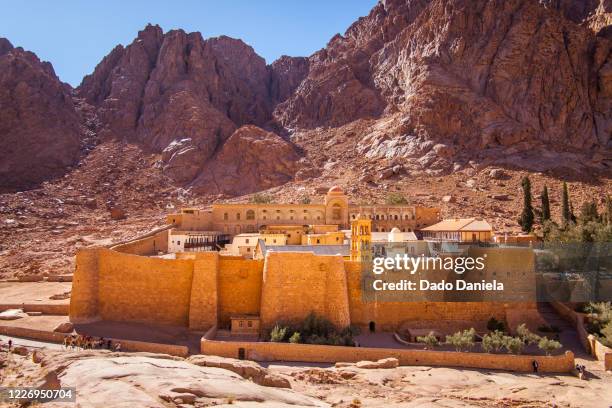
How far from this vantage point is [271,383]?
15500mm

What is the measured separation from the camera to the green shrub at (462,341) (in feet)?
66.5

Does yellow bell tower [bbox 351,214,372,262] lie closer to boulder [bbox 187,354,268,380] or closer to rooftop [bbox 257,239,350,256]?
rooftop [bbox 257,239,350,256]

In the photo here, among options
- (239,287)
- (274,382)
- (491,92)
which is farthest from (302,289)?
(491,92)

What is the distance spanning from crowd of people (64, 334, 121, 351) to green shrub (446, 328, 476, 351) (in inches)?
477

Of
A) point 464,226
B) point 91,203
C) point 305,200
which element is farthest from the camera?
point 91,203

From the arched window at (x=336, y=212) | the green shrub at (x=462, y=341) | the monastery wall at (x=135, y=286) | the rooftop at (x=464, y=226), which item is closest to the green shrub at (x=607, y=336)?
the green shrub at (x=462, y=341)

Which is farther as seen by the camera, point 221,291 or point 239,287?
point 239,287

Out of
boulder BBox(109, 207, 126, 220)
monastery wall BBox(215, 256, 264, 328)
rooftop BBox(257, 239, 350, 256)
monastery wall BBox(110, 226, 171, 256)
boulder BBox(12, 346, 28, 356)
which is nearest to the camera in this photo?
boulder BBox(12, 346, 28, 356)

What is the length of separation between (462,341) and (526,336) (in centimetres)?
290

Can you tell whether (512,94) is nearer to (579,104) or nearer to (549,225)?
(579,104)

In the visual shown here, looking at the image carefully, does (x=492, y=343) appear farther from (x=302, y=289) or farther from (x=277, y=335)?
(x=277, y=335)

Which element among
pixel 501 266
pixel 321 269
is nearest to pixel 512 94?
pixel 501 266

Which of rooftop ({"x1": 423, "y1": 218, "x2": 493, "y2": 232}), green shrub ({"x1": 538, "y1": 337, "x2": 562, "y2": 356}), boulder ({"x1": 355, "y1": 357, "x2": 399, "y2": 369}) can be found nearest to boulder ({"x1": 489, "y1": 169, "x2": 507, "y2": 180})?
rooftop ({"x1": 423, "y1": 218, "x2": 493, "y2": 232})

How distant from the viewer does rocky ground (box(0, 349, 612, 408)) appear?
Result: 1180 centimetres
